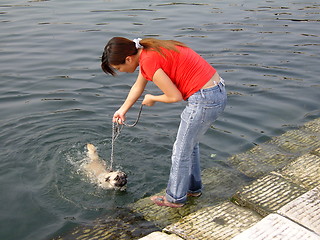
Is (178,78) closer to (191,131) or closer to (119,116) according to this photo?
(191,131)

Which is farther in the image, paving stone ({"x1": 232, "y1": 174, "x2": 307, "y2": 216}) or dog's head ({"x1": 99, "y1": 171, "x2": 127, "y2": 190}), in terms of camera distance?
dog's head ({"x1": 99, "y1": 171, "x2": 127, "y2": 190})

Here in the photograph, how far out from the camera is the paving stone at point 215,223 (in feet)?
14.1

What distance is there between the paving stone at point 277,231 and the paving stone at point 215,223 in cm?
31

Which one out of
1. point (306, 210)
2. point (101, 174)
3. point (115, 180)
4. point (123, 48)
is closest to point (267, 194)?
point (306, 210)

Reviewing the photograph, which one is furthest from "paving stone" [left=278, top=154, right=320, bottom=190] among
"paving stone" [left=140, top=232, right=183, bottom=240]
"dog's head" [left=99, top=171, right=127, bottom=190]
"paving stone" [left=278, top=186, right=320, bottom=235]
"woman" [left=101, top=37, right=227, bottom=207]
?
"dog's head" [left=99, top=171, right=127, bottom=190]

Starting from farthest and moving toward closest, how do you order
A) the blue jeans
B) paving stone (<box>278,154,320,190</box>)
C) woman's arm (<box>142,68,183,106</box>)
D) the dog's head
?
the dog's head < paving stone (<box>278,154,320,190</box>) < the blue jeans < woman's arm (<box>142,68,183,106</box>)

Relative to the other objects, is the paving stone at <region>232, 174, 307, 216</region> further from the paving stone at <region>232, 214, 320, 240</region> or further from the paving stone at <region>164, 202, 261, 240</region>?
the paving stone at <region>232, 214, 320, 240</region>

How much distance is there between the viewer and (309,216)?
4.33m

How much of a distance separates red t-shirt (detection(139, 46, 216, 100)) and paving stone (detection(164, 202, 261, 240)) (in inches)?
49.4

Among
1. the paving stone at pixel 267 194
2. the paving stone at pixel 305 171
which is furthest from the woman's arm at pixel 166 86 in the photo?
the paving stone at pixel 305 171

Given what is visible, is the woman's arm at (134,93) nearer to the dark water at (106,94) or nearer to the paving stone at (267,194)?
the dark water at (106,94)

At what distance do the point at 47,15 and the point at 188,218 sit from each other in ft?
37.6

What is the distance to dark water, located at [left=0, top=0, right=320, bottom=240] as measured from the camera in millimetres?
5723

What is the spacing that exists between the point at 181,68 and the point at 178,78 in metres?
0.11
